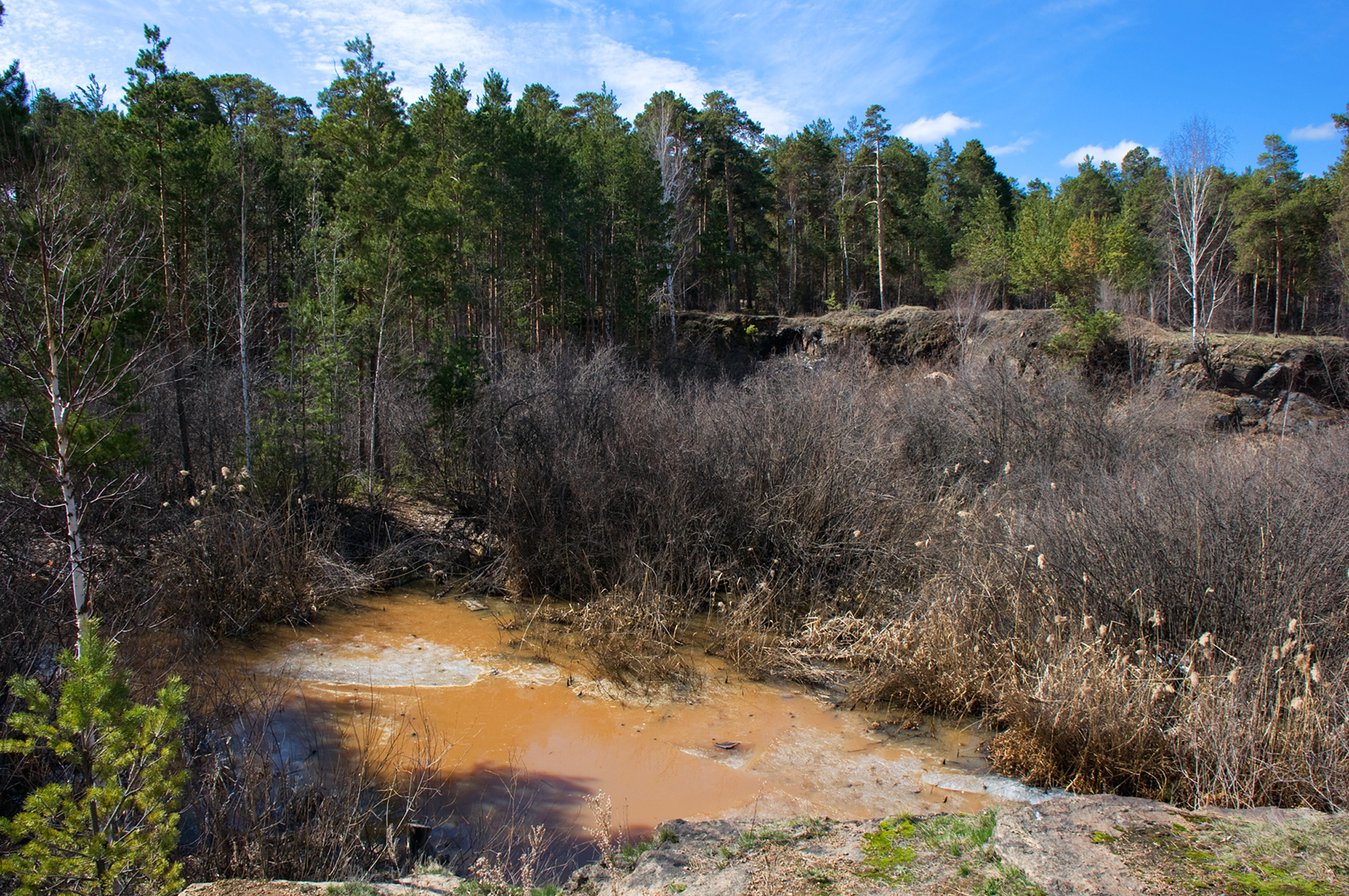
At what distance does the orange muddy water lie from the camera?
5.45 metres

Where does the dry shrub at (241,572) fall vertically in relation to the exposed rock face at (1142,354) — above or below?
below

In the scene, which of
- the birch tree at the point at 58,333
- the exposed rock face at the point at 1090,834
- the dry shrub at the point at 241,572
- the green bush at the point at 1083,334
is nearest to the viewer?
the exposed rock face at the point at 1090,834

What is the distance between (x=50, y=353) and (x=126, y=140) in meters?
13.5

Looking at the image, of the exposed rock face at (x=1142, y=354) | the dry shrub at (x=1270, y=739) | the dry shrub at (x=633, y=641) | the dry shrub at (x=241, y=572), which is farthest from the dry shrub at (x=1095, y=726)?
the exposed rock face at (x=1142, y=354)

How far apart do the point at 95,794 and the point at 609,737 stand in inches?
175

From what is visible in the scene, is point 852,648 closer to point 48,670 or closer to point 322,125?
point 48,670

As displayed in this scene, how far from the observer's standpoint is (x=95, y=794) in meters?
2.42

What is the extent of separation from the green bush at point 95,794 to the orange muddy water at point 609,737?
6.73 ft

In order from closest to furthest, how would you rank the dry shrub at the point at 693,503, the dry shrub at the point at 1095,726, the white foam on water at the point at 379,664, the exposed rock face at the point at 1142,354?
the dry shrub at the point at 1095,726 → the white foam on water at the point at 379,664 → the dry shrub at the point at 693,503 → the exposed rock face at the point at 1142,354

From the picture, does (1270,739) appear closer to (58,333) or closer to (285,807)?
(285,807)

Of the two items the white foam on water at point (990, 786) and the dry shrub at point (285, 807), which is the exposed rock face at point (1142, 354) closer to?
the white foam on water at point (990, 786)

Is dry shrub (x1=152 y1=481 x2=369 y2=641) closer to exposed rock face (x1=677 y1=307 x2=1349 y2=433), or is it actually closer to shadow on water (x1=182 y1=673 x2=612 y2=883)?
shadow on water (x1=182 y1=673 x2=612 y2=883)

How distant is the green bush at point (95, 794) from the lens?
239 cm

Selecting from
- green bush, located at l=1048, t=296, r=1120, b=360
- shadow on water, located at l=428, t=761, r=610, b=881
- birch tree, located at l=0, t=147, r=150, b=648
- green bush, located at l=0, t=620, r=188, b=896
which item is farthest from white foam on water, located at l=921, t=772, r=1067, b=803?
green bush, located at l=1048, t=296, r=1120, b=360
